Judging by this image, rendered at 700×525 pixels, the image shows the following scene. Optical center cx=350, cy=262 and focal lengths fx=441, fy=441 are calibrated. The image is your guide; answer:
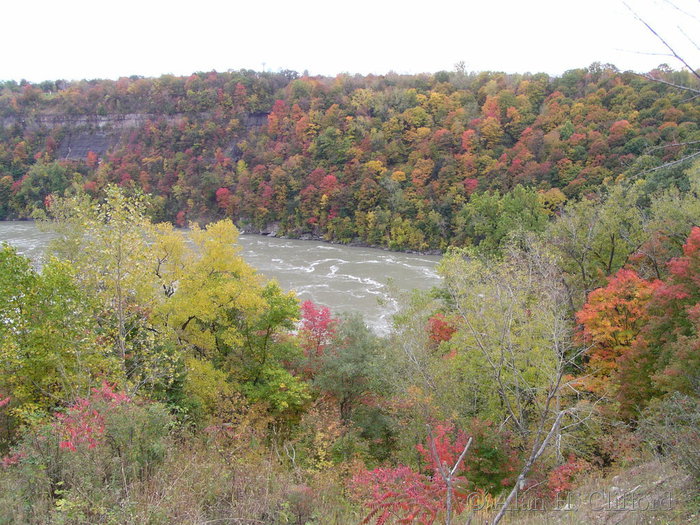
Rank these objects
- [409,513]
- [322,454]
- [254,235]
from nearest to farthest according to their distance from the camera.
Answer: [409,513], [322,454], [254,235]

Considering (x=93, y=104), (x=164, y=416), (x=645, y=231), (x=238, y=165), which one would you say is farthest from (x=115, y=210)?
(x=93, y=104)

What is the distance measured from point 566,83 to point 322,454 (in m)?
56.1

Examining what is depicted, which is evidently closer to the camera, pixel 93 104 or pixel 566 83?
pixel 566 83

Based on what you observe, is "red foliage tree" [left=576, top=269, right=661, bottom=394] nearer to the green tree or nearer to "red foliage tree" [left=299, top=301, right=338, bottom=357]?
"red foliage tree" [left=299, top=301, right=338, bottom=357]

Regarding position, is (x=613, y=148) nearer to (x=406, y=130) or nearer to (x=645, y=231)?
(x=406, y=130)

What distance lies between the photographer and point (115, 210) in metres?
8.59

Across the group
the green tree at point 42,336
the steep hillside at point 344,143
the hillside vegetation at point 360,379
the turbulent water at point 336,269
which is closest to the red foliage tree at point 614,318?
the hillside vegetation at point 360,379

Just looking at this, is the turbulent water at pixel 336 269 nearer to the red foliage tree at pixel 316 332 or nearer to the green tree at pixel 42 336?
the red foliage tree at pixel 316 332

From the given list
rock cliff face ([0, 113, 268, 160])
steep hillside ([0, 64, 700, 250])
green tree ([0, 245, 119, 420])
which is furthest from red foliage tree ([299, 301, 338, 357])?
rock cliff face ([0, 113, 268, 160])

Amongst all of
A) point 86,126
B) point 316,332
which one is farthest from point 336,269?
point 86,126

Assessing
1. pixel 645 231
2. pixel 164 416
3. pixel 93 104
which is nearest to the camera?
pixel 164 416

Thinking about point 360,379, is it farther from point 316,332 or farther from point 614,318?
point 614,318

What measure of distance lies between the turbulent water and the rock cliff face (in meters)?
34.4

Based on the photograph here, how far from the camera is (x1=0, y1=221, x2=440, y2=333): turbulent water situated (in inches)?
1051
